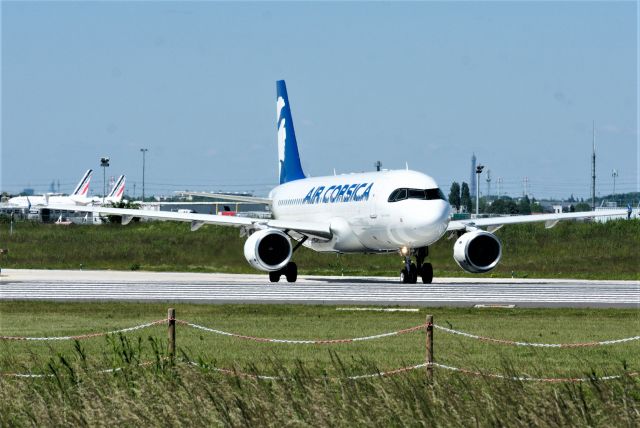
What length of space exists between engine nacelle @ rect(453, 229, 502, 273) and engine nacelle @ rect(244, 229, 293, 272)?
6199mm

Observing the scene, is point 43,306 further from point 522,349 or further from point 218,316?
point 522,349

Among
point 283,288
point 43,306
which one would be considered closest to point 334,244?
point 283,288

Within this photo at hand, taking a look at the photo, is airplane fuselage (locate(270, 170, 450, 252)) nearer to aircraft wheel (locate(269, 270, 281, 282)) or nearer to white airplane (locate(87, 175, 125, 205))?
aircraft wheel (locate(269, 270, 281, 282))

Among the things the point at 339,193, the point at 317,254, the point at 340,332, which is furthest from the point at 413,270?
the point at 340,332

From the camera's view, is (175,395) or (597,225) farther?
(597,225)

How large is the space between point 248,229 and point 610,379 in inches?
1402

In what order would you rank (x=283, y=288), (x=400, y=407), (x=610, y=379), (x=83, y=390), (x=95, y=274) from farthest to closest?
(x=95, y=274) → (x=283, y=288) → (x=610, y=379) → (x=83, y=390) → (x=400, y=407)

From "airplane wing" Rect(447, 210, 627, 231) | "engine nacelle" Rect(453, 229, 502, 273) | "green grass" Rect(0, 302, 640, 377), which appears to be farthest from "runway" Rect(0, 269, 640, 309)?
"airplane wing" Rect(447, 210, 627, 231)

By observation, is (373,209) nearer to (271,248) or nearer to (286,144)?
(271,248)

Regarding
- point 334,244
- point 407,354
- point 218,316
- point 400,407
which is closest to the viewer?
point 400,407

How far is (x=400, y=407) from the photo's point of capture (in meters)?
14.8

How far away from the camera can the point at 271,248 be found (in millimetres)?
48594

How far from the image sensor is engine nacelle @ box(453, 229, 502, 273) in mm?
48156

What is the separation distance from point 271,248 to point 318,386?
32.9 m
